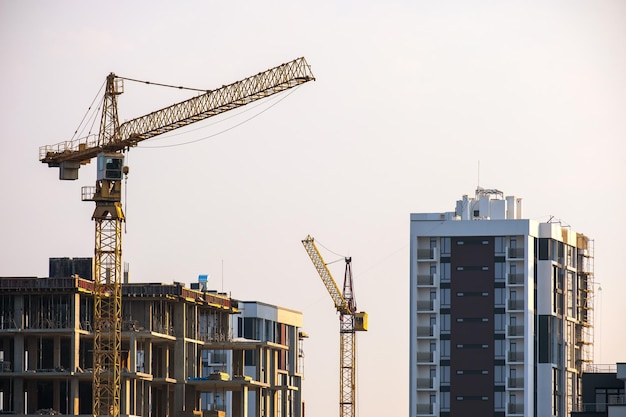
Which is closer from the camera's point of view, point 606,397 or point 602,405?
point 602,405

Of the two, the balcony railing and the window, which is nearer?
the balcony railing

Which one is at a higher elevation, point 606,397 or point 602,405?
point 606,397

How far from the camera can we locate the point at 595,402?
169 m

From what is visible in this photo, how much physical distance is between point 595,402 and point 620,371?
357 inches

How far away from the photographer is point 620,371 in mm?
160875

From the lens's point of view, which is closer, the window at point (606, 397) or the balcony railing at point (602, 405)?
the balcony railing at point (602, 405)
